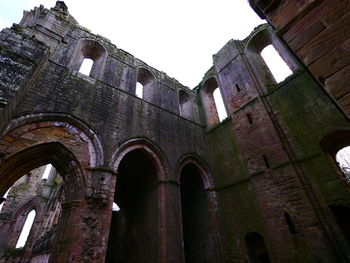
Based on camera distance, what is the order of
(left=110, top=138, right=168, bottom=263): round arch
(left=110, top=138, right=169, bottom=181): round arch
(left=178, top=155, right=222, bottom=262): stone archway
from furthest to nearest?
1. (left=178, top=155, right=222, bottom=262): stone archway
2. (left=110, top=138, right=169, bottom=181): round arch
3. (left=110, top=138, right=168, bottom=263): round arch

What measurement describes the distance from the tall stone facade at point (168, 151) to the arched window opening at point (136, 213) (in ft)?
0.20

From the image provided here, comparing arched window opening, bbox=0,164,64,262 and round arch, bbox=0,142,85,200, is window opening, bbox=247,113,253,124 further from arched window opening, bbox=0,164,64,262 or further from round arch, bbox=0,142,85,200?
arched window opening, bbox=0,164,64,262

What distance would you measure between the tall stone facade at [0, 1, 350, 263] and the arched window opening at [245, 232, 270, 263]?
40 mm

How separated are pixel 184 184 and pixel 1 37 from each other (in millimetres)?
8282

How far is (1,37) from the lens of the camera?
477 cm

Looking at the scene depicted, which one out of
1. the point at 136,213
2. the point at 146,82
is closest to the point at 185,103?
the point at 146,82

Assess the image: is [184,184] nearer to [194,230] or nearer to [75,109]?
[194,230]

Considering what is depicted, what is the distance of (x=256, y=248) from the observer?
6.63 m

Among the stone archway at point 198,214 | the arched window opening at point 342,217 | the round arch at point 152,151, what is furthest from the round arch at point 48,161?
the arched window opening at point 342,217

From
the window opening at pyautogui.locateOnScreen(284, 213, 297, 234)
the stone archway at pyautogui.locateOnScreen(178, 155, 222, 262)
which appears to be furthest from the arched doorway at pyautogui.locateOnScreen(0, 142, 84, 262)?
the window opening at pyautogui.locateOnScreen(284, 213, 297, 234)

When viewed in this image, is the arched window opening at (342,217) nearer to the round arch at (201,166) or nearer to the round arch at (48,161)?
the round arch at (201,166)

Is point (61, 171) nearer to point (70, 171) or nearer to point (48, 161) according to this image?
point (70, 171)

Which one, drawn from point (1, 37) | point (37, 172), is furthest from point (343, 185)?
point (37, 172)

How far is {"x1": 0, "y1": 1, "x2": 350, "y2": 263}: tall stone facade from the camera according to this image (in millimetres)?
4930
